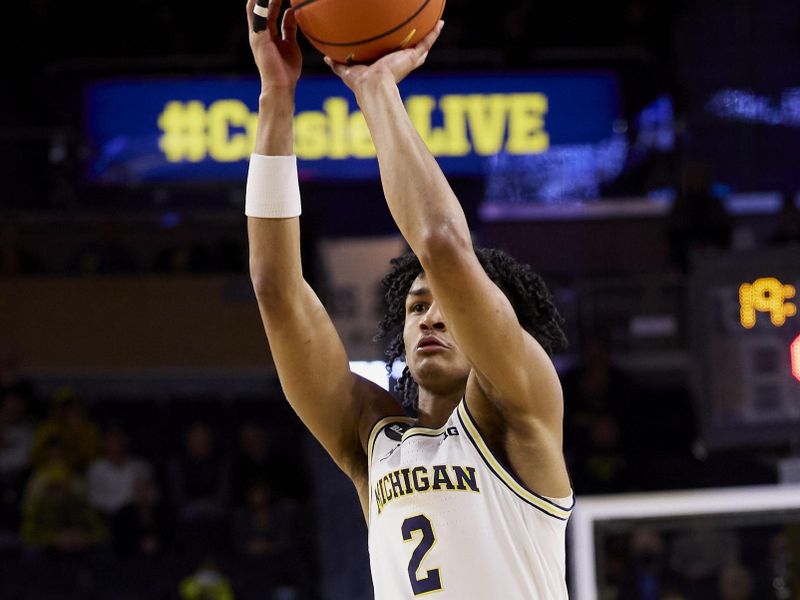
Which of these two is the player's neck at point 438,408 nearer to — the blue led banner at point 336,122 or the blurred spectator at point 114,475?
the blue led banner at point 336,122

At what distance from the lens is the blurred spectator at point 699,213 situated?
7.74 metres

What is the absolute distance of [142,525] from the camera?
7762mm

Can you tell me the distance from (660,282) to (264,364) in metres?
3.01

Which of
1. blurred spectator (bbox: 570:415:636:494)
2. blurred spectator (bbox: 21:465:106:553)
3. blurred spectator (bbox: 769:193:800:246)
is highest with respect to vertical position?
blurred spectator (bbox: 769:193:800:246)

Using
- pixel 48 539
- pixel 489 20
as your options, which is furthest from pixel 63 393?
pixel 489 20

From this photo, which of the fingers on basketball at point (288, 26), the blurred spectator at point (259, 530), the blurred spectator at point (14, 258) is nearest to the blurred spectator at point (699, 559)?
the blurred spectator at point (259, 530)

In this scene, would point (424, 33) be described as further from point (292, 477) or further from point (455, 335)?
point (292, 477)

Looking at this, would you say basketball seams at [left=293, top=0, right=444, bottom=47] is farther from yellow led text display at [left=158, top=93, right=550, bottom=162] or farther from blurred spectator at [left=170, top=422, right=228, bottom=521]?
blurred spectator at [left=170, top=422, right=228, bottom=521]

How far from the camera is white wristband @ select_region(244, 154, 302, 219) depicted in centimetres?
258

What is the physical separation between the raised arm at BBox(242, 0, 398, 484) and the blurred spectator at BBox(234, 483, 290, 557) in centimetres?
515

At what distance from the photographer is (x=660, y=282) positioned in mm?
8273

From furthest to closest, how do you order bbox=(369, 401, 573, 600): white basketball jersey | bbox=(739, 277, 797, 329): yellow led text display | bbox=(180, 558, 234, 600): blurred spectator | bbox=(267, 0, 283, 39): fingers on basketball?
bbox=(180, 558, 234, 600): blurred spectator → bbox=(739, 277, 797, 329): yellow led text display → bbox=(267, 0, 283, 39): fingers on basketball → bbox=(369, 401, 573, 600): white basketball jersey

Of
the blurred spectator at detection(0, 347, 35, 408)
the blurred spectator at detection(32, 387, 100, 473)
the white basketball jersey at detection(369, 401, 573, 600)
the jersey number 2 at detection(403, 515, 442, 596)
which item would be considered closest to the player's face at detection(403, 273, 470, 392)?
the white basketball jersey at detection(369, 401, 573, 600)

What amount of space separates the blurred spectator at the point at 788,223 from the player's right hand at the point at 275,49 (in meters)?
5.57
